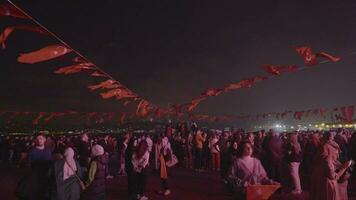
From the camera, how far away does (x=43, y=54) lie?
22.4 feet

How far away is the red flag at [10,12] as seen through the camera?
19.9ft

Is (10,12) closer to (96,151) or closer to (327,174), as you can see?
(96,151)

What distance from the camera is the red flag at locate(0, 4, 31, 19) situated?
19.9ft

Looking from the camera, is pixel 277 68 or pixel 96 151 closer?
pixel 96 151

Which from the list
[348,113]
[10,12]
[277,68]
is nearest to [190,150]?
[348,113]

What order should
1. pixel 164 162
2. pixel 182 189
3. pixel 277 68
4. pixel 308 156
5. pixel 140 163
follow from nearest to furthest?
pixel 277 68, pixel 140 163, pixel 164 162, pixel 182 189, pixel 308 156

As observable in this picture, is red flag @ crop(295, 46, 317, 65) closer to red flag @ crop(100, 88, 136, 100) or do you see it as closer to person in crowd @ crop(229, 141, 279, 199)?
person in crowd @ crop(229, 141, 279, 199)

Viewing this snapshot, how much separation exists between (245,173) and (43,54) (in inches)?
162

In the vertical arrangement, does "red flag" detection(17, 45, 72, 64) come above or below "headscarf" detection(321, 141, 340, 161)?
above

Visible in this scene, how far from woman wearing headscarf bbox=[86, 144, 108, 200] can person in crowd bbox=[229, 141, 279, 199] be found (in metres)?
3.10

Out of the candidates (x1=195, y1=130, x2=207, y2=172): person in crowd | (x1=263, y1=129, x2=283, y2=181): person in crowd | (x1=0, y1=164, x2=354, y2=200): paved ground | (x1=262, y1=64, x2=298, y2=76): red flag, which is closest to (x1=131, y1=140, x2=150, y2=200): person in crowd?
(x1=0, y1=164, x2=354, y2=200): paved ground

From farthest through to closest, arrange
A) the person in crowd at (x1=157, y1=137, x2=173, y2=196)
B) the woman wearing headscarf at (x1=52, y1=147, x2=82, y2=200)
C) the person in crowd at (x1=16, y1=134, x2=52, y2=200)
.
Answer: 1. the person in crowd at (x1=157, y1=137, x2=173, y2=196)
2. the person in crowd at (x1=16, y1=134, x2=52, y2=200)
3. the woman wearing headscarf at (x1=52, y1=147, x2=82, y2=200)

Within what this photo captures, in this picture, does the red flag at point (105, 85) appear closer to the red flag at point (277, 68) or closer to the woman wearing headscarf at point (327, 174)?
the red flag at point (277, 68)

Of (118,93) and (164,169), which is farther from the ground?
(118,93)
